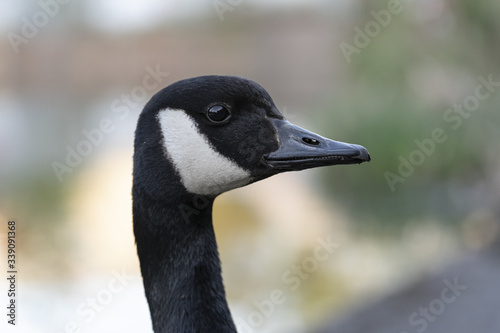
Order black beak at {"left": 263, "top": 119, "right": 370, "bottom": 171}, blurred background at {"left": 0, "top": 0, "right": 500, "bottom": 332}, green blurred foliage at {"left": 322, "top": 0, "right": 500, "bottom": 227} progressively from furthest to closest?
green blurred foliage at {"left": 322, "top": 0, "right": 500, "bottom": 227} < blurred background at {"left": 0, "top": 0, "right": 500, "bottom": 332} < black beak at {"left": 263, "top": 119, "right": 370, "bottom": 171}

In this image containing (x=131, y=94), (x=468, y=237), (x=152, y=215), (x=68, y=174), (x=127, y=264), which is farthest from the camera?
(x=131, y=94)

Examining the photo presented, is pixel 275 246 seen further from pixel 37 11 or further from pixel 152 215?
pixel 152 215

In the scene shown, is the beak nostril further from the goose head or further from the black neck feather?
the black neck feather

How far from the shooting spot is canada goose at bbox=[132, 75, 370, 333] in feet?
4.15

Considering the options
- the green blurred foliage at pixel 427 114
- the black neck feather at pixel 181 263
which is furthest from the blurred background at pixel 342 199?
the black neck feather at pixel 181 263

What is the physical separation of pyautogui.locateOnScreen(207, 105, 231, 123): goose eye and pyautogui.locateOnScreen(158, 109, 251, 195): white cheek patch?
0.13ft

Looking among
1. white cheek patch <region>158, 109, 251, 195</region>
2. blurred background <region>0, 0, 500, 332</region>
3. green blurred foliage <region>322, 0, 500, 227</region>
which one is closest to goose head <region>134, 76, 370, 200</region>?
white cheek patch <region>158, 109, 251, 195</region>

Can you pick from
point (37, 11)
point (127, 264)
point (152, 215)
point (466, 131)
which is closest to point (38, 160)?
point (37, 11)

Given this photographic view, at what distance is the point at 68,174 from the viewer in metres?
5.57

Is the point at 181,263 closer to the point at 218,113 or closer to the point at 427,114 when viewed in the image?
the point at 218,113

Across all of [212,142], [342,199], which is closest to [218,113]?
[212,142]

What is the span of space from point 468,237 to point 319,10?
11.9 ft

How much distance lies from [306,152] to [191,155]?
230 millimetres

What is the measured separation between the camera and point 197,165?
127cm
